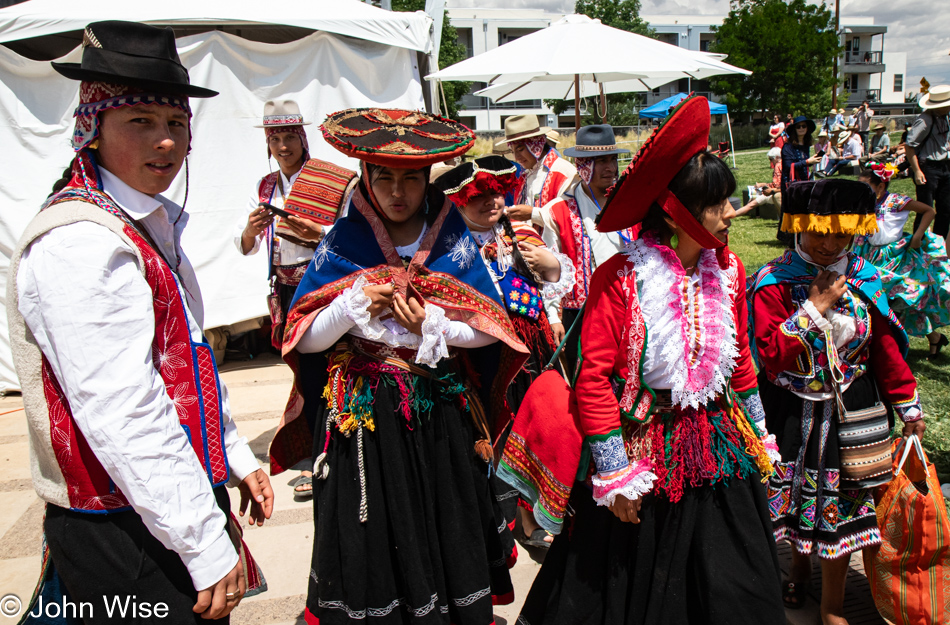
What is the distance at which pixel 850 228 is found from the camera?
8.15 feet

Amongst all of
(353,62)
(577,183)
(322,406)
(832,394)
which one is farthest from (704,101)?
(353,62)

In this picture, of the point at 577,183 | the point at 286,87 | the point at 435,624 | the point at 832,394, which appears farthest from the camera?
the point at 286,87

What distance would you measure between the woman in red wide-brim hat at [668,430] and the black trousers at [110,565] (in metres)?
1.15

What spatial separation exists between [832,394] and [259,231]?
→ 2983 mm

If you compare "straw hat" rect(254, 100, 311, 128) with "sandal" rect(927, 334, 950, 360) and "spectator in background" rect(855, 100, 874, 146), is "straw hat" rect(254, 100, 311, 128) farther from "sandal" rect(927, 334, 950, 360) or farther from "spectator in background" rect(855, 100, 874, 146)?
"spectator in background" rect(855, 100, 874, 146)

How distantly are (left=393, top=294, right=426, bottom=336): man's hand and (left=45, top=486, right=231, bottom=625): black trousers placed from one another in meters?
0.98

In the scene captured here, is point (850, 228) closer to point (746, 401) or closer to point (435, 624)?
point (746, 401)

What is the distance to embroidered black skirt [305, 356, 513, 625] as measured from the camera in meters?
2.25

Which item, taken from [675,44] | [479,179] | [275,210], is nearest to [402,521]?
[275,210]

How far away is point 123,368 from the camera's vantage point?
4.68ft

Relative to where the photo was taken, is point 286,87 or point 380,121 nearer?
point 380,121

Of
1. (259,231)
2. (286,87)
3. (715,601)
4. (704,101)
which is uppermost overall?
(286,87)

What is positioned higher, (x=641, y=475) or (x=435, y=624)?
(x=641, y=475)

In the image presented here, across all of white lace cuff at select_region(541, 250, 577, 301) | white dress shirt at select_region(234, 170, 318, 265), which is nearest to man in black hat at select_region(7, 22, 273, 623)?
white lace cuff at select_region(541, 250, 577, 301)
